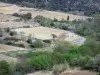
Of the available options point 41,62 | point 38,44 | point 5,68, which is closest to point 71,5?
point 38,44

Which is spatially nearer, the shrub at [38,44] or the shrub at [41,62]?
the shrub at [41,62]

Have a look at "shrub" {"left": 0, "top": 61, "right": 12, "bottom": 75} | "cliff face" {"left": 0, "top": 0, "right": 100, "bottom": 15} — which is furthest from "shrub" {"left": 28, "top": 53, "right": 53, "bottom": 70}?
"cliff face" {"left": 0, "top": 0, "right": 100, "bottom": 15}

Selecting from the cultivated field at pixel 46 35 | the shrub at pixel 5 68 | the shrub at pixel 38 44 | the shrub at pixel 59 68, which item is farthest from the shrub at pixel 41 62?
the cultivated field at pixel 46 35

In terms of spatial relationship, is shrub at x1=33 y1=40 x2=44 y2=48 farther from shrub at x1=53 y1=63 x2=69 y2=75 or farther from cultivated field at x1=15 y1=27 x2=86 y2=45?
shrub at x1=53 y1=63 x2=69 y2=75

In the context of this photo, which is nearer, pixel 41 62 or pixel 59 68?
pixel 59 68

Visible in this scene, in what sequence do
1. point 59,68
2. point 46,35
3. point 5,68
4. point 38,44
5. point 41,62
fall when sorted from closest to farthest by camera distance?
1. point 5,68
2. point 59,68
3. point 41,62
4. point 38,44
5. point 46,35

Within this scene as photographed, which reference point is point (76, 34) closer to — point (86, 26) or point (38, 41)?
point (86, 26)

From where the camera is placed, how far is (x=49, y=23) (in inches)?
3501

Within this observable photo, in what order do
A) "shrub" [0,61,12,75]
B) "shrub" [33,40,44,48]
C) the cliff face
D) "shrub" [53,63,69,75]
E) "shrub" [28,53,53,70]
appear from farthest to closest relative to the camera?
the cliff face
"shrub" [33,40,44,48]
"shrub" [28,53,53,70]
"shrub" [53,63,69,75]
"shrub" [0,61,12,75]

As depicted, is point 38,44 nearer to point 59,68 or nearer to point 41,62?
point 41,62

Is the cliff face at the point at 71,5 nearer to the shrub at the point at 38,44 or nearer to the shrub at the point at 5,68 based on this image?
the shrub at the point at 38,44

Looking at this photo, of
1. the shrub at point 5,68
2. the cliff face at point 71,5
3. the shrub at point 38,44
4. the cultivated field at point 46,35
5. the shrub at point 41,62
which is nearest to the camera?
the shrub at point 5,68

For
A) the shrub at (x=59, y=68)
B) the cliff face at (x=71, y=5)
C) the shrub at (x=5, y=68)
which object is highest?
the shrub at (x=5, y=68)

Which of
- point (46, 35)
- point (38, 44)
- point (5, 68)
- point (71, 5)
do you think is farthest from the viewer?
point (71, 5)
